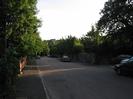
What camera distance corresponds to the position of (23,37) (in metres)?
29.8

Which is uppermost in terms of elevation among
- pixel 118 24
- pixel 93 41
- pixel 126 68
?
pixel 118 24

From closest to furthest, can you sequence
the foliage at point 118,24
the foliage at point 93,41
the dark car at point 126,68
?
the dark car at point 126,68 < the foliage at point 118,24 < the foliage at point 93,41

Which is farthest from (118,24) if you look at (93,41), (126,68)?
(126,68)

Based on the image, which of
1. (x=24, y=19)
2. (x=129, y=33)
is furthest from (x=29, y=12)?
(x=129, y=33)

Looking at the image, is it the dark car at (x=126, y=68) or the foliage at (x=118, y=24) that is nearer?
the dark car at (x=126, y=68)

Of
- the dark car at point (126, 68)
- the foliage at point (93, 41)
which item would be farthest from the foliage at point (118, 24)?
the dark car at point (126, 68)

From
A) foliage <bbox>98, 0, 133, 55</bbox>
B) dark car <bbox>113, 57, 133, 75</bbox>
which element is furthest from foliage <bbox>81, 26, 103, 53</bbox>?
dark car <bbox>113, 57, 133, 75</bbox>

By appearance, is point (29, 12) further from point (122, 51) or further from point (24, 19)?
point (122, 51)

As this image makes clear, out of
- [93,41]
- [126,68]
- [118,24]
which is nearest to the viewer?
[126,68]

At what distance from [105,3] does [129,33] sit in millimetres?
10445

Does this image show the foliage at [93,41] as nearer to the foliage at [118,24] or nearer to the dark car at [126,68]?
the foliage at [118,24]

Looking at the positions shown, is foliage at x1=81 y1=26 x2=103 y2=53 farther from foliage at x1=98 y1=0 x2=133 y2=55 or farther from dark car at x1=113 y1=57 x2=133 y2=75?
dark car at x1=113 y1=57 x2=133 y2=75

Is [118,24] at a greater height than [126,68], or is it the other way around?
[118,24]

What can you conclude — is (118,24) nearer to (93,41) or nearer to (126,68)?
(93,41)
